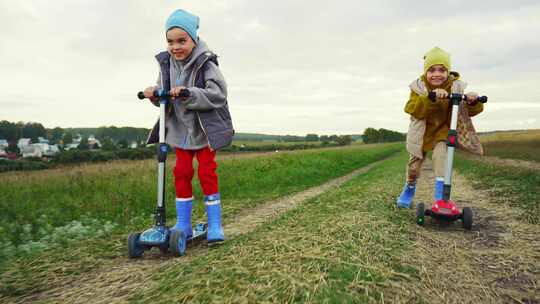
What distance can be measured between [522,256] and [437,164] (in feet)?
6.09

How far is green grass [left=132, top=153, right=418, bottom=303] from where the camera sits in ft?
7.48

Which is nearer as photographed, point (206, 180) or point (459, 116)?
point (206, 180)

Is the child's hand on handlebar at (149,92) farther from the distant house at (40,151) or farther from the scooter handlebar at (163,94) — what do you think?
the distant house at (40,151)

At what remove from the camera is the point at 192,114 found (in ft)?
13.3

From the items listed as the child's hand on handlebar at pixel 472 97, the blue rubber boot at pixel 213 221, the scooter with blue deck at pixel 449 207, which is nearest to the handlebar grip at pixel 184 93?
the blue rubber boot at pixel 213 221

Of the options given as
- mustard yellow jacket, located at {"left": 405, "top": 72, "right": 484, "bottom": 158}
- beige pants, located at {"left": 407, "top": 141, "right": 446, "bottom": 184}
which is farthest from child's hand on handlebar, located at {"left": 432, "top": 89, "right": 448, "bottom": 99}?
beige pants, located at {"left": 407, "top": 141, "right": 446, "bottom": 184}

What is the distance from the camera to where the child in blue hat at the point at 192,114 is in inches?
154

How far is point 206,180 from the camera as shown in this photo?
409cm

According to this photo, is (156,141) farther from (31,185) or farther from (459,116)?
(31,185)

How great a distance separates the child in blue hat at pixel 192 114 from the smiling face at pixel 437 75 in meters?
2.92

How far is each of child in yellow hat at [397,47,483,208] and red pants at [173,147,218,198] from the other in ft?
9.90

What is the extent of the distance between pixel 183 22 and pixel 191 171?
1688mm

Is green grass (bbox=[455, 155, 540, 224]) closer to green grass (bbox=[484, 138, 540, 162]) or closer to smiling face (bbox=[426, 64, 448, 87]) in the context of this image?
smiling face (bbox=[426, 64, 448, 87])

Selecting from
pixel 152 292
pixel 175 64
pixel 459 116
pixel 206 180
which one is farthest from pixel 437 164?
pixel 152 292
